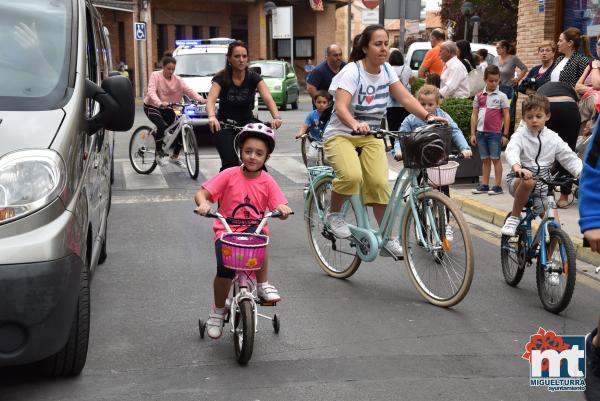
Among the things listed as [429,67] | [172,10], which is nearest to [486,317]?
[429,67]

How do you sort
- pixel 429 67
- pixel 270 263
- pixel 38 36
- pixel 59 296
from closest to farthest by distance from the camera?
1. pixel 59 296
2. pixel 38 36
3. pixel 270 263
4. pixel 429 67

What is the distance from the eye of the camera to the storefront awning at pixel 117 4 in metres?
36.7

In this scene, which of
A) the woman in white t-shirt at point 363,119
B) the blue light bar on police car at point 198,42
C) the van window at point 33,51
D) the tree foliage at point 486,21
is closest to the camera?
the van window at point 33,51

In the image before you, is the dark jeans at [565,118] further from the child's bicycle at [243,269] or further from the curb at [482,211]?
the child's bicycle at [243,269]

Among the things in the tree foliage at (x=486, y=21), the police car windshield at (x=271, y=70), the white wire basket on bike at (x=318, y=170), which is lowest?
the white wire basket on bike at (x=318, y=170)

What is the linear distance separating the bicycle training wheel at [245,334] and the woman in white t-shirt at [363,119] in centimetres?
183

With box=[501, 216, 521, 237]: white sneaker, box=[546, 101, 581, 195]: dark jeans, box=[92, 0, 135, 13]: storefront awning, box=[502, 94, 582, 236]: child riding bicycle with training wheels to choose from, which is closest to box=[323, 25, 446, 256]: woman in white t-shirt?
box=[502, 94, 582, 236]: child riding bicycle with training wheels

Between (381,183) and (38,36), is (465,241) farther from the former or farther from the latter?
(38,36)

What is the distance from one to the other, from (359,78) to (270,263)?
1759 millimetres

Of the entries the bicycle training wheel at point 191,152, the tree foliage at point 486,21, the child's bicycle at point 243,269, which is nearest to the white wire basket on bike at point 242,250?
the child's bicycle at point 243,269

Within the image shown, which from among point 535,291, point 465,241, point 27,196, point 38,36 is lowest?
point 535,291

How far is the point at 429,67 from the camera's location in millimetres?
15344

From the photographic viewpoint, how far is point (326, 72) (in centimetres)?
1079

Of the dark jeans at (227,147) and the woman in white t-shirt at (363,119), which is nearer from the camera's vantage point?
the woman in white t-shirt at (363,119)
